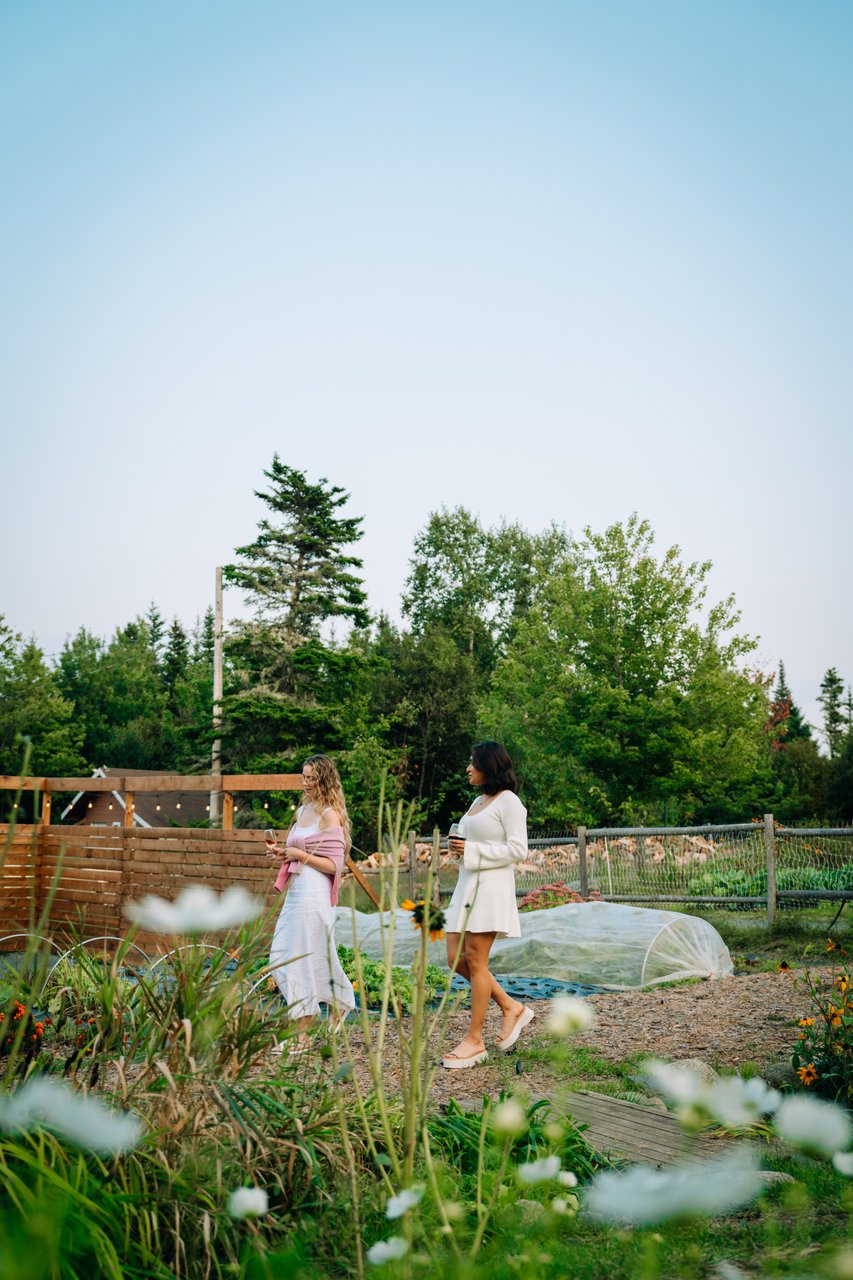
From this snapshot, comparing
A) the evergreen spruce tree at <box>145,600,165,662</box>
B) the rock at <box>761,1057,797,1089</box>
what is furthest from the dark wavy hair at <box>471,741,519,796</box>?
the evergreen spruce tree at <box>145,600,165,662</box>

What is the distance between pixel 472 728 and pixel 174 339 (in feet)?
71.3

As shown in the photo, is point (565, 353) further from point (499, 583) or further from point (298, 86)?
point (499, 583)

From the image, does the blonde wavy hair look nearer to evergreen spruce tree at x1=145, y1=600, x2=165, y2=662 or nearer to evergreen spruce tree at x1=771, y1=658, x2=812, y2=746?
evergreen spruce tree at x1=771, y1=658, x2=812, y2=746

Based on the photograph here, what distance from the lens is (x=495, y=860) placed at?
4.77 m

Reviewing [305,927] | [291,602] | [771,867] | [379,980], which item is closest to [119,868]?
[379,980]

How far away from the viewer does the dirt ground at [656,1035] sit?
4.34 m

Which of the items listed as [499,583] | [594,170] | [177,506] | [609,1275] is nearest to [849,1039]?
[609,1275]

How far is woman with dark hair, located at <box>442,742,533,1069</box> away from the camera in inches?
184

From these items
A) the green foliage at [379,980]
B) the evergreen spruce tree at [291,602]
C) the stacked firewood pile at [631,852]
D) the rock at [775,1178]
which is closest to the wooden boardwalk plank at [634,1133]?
the rock at [775,1178]

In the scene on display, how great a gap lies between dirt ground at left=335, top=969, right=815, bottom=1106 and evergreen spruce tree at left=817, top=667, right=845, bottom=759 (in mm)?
57924

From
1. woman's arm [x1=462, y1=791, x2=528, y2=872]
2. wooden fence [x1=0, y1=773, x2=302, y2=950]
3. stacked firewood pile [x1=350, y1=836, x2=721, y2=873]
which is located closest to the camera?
woman's arm [x1=462, y1=791, x2=528, y2=872]

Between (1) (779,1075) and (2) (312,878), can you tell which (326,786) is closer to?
(2) (312,878)

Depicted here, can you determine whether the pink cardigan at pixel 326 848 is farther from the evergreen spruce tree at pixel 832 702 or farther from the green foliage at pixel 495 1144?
the evergreen spruce tree at pixel 832 702

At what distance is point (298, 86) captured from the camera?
9.48 m
